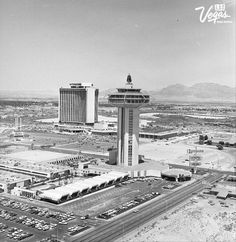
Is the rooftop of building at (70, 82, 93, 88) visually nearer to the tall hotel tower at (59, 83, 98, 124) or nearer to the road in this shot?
the tall hotel tower at (59, 83, 98, 124)

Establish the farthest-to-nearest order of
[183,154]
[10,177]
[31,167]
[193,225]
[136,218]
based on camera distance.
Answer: [183,154], [31,167], [10,177], [136,218], [193,225]

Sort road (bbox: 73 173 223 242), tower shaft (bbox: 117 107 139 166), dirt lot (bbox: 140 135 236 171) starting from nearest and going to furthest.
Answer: road (bbox: 73 173 223 242)
tower shaft (bbox: 117 107 139 166)
dirt lot (bbox: 140 135 236 171)

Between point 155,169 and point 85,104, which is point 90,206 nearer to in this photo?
point 155,169

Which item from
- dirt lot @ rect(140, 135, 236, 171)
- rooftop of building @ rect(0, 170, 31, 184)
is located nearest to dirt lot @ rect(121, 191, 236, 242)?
rooftop of building @ rect(0, 170, 31, 184)

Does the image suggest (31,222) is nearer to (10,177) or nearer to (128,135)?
(10,177)

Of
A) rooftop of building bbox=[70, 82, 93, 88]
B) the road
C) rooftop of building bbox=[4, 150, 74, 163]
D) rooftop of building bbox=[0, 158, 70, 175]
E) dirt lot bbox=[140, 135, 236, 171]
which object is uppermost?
rooftop of building bbox=[70, 82, 93, 88]

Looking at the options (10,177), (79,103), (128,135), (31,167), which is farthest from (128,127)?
(79,103)

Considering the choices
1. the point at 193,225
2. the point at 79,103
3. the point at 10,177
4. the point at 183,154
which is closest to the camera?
the point at 193,225

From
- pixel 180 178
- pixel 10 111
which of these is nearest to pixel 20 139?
pixel 180 178
